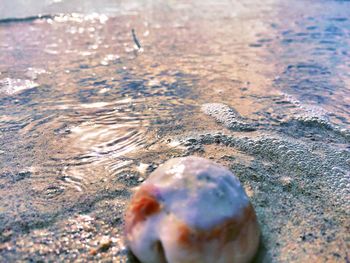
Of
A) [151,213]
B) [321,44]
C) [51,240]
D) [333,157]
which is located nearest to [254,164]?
[333,157]

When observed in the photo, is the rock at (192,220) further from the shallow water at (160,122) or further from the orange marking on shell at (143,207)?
the shallow water at (160,122)

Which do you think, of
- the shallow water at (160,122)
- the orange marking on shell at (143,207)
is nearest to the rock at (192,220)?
the orange marking on shell at (143,207)

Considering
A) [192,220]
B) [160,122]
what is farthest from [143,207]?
[160,122]

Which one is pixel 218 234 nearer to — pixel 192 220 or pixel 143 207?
pixel 192 220

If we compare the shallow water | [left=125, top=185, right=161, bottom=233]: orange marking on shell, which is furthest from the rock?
the shallow water

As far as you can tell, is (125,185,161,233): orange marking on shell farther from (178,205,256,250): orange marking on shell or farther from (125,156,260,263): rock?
(178,205,256,250): orange marking on shell
